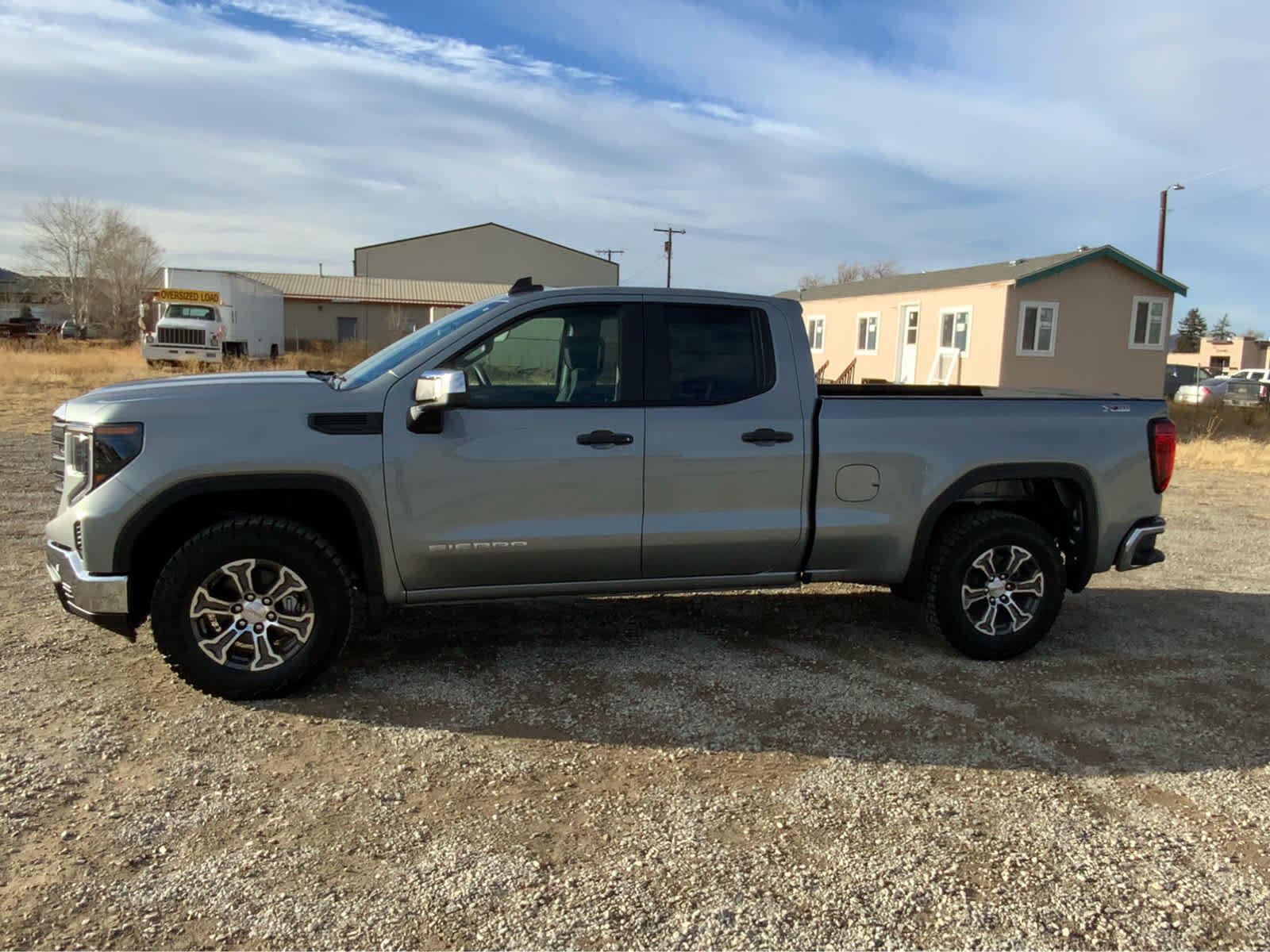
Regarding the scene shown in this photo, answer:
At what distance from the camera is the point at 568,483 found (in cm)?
439

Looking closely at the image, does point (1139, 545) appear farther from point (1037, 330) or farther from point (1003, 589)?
point (1037, 330)

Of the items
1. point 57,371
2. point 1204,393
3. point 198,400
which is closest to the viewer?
point 198,400

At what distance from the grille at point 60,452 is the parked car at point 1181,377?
3632cm

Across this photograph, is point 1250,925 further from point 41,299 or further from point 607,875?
point 41,299

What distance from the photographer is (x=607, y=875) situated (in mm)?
2941

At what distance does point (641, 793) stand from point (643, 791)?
15mm

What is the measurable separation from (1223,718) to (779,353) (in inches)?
106

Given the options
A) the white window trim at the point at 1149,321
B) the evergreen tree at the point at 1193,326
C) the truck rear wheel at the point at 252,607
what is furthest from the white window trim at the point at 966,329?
the evergreen tree at the point at 1193,326

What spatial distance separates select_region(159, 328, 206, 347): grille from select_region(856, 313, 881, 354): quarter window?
21123 millimetres

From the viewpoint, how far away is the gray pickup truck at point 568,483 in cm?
407

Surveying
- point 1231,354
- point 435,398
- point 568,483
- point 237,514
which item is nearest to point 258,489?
point 237,514

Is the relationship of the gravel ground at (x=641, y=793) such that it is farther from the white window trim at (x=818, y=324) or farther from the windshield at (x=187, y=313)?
the windshield at (x=187, y=313)

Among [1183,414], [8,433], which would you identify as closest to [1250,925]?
[8,433]

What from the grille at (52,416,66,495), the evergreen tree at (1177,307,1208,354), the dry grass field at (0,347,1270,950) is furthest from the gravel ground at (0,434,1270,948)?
the evergreen tree at (1177,307,1208,354)
